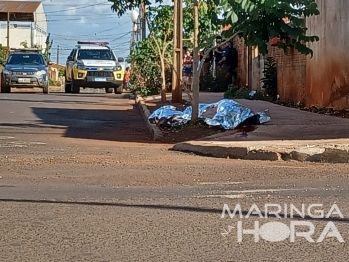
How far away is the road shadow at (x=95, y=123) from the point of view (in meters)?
14.5

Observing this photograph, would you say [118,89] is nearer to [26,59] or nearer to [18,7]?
[26,59]

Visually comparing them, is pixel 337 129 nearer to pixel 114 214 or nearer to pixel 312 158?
pixel 312 158

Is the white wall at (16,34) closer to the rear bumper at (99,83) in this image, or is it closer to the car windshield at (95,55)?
the car windshield at (95,55)

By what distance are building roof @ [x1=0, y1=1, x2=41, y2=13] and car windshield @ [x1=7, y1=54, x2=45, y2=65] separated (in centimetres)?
4667

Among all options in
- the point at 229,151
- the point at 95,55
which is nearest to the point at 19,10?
the point at 95,55

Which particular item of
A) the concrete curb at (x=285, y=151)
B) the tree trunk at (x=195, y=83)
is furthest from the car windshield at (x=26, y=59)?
the concrete curb at (x=285, y=151)

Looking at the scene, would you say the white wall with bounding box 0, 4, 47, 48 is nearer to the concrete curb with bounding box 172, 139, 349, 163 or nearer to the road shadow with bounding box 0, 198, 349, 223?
the concrete curb with bounding box 172, 139, 349, 163

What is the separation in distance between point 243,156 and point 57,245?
5069 mm

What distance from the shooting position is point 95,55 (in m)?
32.9

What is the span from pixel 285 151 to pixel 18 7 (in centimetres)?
7432

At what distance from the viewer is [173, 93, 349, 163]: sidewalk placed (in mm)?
10008

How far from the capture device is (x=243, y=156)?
10484mm

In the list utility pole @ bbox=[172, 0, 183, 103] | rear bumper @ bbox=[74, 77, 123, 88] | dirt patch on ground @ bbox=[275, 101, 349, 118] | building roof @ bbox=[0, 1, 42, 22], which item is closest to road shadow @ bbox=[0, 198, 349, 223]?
dirt patch on ground @ bbox=[275, 101, 349, 118]

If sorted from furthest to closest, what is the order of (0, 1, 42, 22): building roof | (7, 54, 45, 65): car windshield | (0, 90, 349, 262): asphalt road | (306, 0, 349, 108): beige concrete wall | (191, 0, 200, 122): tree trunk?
1. (0, 1, 42, 22): building roof
2. (7, 54, 45, 65): car windshield
3. (306, 0, 349, 108): beige concrete wall
4. (191, 0, 200, 122): tree trunk
5. (0, 90, 349, 262): asphalt road
